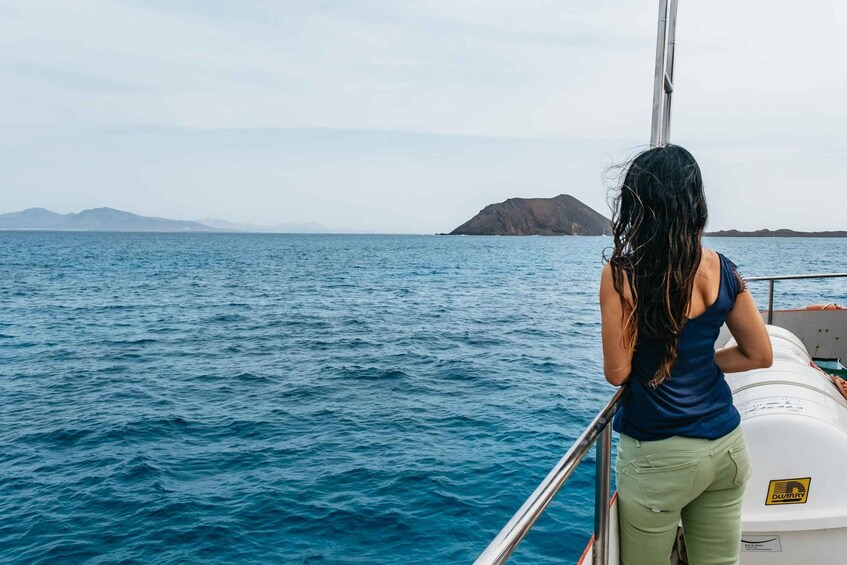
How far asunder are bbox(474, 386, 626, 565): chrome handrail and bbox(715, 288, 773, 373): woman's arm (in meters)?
0.38

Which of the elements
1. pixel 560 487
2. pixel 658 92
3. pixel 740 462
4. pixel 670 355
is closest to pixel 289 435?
→ pixel 658 92

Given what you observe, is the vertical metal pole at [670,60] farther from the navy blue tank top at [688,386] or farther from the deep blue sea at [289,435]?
the deep blue sea at [289,435]

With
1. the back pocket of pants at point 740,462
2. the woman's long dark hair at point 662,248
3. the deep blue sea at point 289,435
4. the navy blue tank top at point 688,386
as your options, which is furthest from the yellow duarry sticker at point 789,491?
the deep blue sea at point 289,435

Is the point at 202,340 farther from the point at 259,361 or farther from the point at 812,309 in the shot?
the point at 812,309

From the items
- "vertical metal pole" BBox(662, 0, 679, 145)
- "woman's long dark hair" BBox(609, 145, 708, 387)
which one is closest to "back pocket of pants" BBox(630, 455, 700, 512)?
"woman's long dark hair" BBox(609, 145, 708, 387)

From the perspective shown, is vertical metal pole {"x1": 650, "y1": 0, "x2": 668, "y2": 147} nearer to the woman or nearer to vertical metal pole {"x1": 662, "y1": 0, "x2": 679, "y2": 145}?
vertical metal pole {"x1": 662, "y1": 0, "x2": 679, "y2": 145}

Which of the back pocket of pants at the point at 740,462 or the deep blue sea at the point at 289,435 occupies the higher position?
the back pocket of pants at the point at 740,462

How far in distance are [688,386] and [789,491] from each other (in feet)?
3.93

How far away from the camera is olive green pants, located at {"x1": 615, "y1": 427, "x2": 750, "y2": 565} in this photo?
196 cm

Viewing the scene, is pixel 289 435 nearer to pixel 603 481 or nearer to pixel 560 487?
pixel 603 481

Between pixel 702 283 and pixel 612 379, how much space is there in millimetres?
378

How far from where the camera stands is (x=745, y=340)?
2.10 meters

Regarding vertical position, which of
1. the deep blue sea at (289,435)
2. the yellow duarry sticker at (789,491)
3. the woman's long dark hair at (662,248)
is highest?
the woman's long dark hair at (662,248)

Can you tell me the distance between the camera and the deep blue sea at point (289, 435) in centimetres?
848
